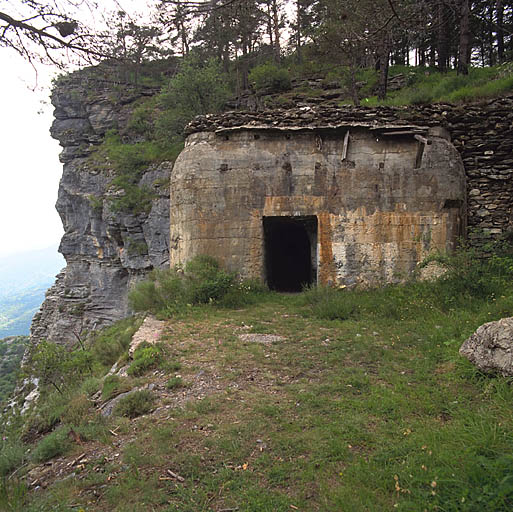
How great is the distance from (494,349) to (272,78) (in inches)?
908

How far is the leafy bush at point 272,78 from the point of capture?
923 inches

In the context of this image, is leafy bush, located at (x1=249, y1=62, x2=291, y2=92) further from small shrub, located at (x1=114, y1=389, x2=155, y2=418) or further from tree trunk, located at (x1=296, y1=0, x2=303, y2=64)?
small shrub, located at (x1=114, y1=389, x2=155, y2=418)

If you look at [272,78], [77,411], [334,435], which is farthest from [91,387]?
[272,78]

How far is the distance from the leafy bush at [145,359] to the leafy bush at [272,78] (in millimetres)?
21798

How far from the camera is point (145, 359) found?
5133mm

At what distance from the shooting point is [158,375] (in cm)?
484

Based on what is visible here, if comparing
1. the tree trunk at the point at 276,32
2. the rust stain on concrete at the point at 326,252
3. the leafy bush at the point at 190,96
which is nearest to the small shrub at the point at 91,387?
the rust stain on concrete at the point at 326,252

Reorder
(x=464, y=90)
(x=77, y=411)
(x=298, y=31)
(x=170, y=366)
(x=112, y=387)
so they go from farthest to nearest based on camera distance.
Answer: (x=298, y=31) → (x=464, y=90) → (x=170, y=366) → (x=112, y=387) → (x=77, y=411)

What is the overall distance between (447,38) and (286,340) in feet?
70.8

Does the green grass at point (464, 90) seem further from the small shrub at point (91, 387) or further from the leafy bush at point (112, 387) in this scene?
the small shrub at point (91, 387)

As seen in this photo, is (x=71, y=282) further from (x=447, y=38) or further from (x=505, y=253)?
(x=447, y=38)

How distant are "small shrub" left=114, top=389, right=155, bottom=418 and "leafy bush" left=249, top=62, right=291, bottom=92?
2298cm

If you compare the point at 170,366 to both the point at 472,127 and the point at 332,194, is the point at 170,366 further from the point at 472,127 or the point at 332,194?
the point at 472,127

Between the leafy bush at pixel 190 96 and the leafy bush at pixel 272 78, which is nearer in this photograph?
the leafy bush at pixel 190 96
